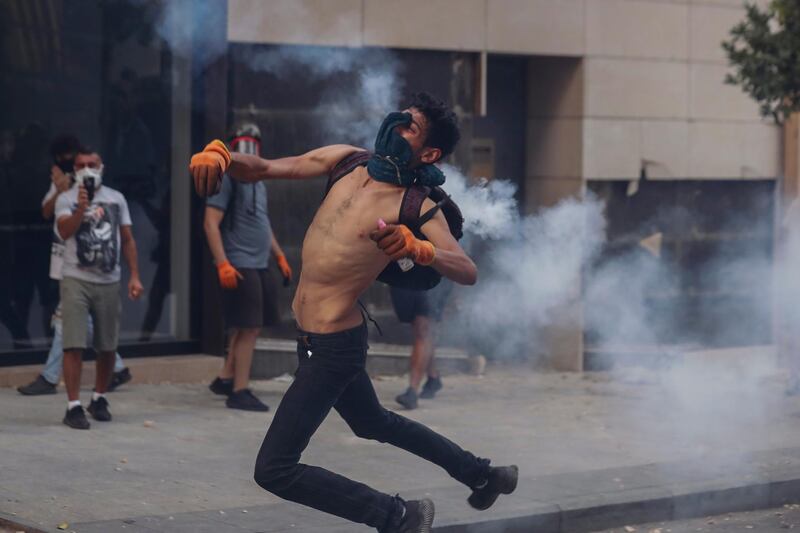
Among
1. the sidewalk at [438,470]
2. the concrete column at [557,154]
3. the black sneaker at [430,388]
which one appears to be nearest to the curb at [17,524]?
the sidewalk at [438,470]

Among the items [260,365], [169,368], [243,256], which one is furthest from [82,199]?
[260,365]

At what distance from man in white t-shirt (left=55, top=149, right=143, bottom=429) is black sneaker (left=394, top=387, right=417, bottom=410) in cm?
206

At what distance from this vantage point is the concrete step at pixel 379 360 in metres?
11.0

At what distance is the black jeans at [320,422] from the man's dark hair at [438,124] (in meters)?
0.81

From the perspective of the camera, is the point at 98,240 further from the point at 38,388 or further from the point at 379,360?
the point at 379,360

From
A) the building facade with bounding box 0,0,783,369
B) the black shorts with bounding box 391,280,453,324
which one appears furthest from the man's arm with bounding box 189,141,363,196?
the building facade with bounding box 0,0,783,369

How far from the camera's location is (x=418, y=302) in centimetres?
1001

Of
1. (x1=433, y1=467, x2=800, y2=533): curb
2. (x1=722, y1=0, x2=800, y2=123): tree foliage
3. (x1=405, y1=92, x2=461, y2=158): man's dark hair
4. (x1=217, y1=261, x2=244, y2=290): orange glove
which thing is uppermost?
(x1=722, y1=0, x2=800, y2=123): tree foliage

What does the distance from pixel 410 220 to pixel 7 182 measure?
17.1 feet

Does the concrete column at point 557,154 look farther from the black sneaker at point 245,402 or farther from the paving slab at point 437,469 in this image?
the black sneaker at point 245,402

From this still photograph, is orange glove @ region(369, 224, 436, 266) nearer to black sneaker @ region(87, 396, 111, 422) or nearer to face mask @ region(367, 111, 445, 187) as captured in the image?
face mask @ region(367, 111, 445, 187)

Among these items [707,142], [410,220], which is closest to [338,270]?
[410,220]

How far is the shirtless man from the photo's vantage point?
588 centimetres

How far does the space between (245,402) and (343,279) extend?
3826 millimetres
